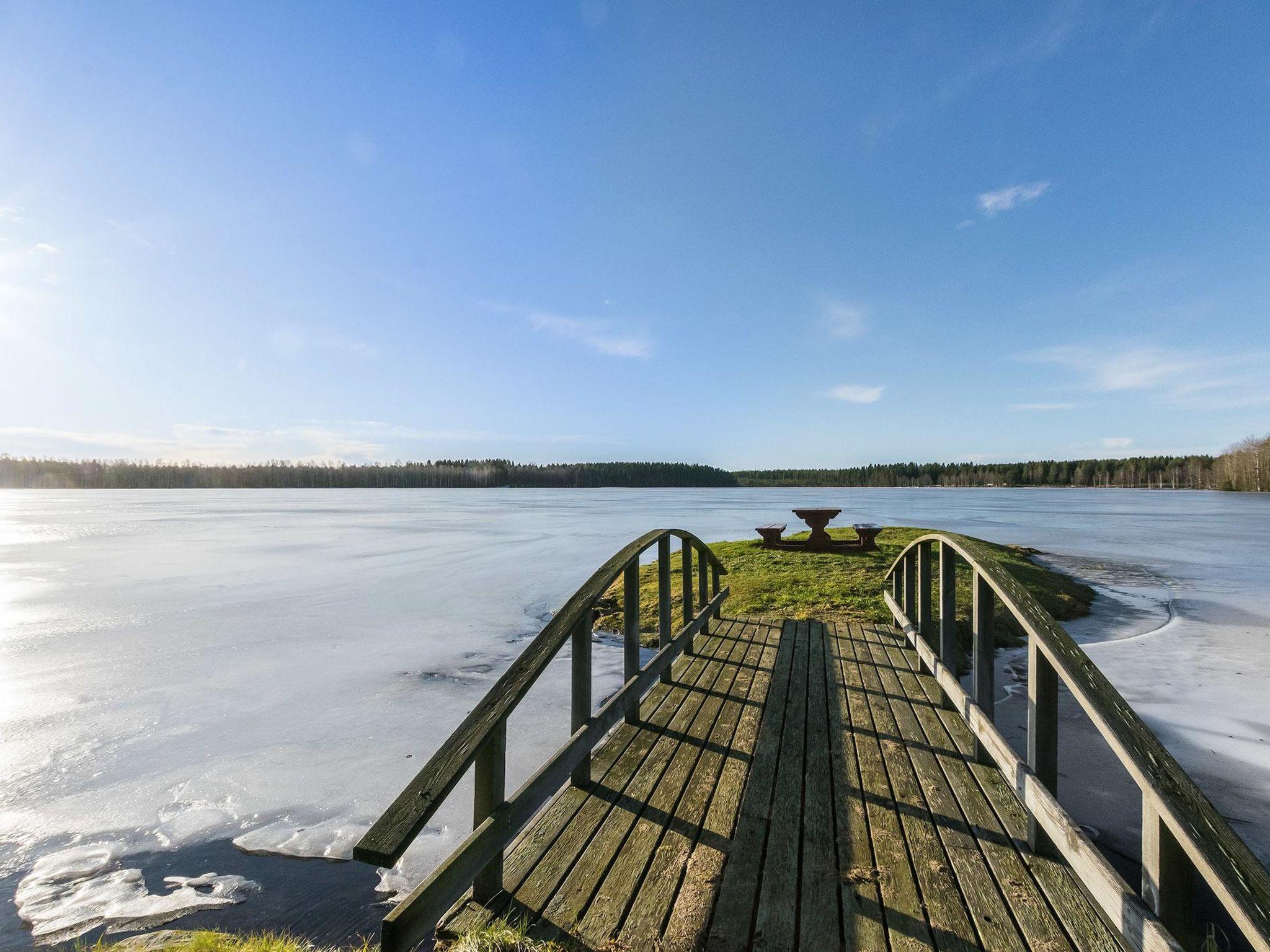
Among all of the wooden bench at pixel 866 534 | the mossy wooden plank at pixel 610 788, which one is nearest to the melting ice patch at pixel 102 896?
the mossy wooden plank at pixel 610 788

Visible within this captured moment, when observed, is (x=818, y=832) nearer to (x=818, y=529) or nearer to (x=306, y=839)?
(x=306, y=839)

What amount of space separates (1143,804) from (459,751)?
2.60 m

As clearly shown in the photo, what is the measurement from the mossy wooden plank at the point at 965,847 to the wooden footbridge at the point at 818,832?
0.03ft

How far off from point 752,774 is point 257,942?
8.18 feet

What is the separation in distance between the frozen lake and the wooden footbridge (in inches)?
53.7

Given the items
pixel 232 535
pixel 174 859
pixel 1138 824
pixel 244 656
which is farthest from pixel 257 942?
pixel 232 535

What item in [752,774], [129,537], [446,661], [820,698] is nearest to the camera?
[752,774]

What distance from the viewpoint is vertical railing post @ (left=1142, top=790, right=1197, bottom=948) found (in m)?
1.79

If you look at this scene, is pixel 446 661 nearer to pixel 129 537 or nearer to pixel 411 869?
pixel 411 869

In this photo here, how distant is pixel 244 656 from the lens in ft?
26.1

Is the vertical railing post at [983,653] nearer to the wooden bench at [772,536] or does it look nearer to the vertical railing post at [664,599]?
the vertical railing post at [664,599]

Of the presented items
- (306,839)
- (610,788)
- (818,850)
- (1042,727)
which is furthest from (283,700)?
(1042,727)

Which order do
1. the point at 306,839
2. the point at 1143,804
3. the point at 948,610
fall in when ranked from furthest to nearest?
1. the point at 948,610
2. the point at 306,839
3. the point at 1143,804

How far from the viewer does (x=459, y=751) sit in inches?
81.7
